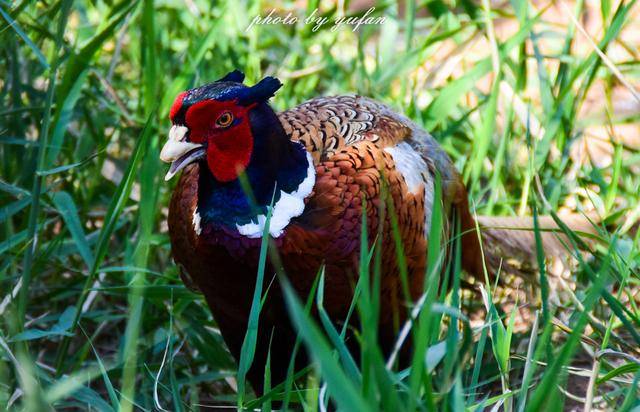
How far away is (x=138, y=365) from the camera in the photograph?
2.47 metres

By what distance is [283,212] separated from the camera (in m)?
2.12

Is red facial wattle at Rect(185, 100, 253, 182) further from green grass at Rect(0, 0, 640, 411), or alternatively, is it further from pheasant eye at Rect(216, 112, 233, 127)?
green grass at Rect(0, 0, 640, 411)

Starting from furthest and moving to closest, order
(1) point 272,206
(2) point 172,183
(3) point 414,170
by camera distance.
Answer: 1. (2) point 172,183
2. (3) point 414,170
3. (1) point 272,206

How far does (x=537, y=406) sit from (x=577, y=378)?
127 centimetres

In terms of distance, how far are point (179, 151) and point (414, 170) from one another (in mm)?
658

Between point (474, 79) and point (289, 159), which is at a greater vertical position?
point (289, 159)

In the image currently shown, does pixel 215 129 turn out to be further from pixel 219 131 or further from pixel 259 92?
pixel 259 92

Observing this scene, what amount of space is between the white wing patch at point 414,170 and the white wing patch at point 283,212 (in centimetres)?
28

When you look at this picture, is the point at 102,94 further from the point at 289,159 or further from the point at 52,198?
the point at 289,159

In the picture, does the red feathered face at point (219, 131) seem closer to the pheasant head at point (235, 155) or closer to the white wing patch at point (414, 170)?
the pheasant head at point (235, 155)

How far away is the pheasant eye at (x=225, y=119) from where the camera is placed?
206 cm

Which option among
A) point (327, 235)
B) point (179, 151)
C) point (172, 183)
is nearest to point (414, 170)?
point (327, 235)

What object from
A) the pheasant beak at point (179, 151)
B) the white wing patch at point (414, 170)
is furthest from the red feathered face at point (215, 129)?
the white wing patch at point (414, 170)

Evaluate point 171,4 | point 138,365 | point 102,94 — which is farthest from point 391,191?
point 171,4
